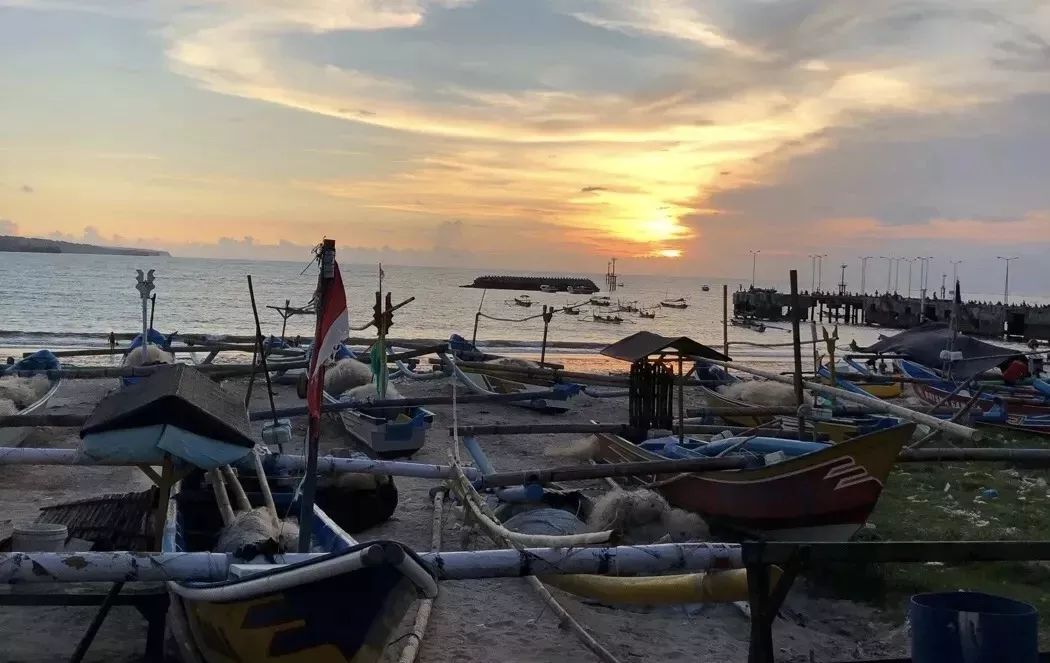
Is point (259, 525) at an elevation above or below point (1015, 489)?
above

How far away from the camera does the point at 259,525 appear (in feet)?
21.1

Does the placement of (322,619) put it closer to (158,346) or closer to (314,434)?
(314,434)

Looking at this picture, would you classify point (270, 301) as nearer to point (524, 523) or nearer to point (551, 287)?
point (551, 287)

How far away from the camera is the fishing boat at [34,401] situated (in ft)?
46.5

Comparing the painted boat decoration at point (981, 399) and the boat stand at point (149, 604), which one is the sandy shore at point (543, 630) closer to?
the boat stand at point (149, 604)

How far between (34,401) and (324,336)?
1447cm

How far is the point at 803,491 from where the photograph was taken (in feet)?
29.1

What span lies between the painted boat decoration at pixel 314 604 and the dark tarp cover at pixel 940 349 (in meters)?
19.2

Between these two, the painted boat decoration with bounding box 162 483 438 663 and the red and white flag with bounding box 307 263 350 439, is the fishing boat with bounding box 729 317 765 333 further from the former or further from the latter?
the painted boat decoration with bounding box 162 483 438 663

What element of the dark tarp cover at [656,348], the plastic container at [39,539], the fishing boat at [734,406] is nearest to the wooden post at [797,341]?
the dark tarp cover at [656,348]

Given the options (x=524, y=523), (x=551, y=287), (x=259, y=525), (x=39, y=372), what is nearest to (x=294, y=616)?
(x=259, y=525)

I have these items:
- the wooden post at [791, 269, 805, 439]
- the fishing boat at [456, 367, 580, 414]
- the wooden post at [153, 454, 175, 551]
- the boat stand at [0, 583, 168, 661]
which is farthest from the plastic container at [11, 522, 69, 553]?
the fishing boat at [456, 367, 580, 414]

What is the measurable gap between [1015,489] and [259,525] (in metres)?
11.4

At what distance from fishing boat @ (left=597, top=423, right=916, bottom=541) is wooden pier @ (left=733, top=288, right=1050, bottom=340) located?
36.7 meters
